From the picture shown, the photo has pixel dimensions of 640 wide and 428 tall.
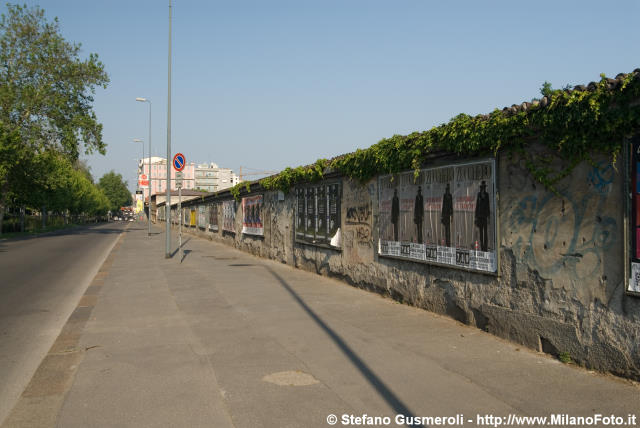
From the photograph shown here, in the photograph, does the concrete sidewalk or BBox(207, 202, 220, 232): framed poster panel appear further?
BBox(207, 202, 220, 232): framed poster panel

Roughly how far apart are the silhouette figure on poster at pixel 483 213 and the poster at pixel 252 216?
1202cm

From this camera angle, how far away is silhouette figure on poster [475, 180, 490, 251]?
255 inches

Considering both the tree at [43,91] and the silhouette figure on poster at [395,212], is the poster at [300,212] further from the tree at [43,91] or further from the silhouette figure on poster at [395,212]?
the tree at [43,91]

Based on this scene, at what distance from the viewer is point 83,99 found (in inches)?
1320

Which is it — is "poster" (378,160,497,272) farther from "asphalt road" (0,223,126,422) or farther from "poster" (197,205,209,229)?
"poster" (197,205,209,229)

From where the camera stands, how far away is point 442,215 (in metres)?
7.44

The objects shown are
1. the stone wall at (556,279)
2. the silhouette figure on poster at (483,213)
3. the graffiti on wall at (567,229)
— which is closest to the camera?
the stone wall at (556,279)

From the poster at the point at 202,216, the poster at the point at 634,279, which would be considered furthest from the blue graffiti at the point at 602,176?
the poster at the point at 202,216

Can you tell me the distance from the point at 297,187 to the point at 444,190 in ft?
24.3

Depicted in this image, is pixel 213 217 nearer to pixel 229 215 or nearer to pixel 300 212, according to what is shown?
pixel 229 215

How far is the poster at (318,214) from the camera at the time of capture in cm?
1149

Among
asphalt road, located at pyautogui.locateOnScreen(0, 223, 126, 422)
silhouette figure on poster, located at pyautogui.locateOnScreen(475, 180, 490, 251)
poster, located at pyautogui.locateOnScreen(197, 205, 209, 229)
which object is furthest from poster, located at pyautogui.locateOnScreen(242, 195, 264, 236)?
silhouette figure on poster, located at pyautogui.locateOnScreen(475, 180, 490, 251)

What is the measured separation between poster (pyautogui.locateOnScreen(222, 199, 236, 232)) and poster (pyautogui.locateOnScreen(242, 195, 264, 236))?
217 centimetres

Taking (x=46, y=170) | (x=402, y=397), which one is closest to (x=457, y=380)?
(x=402, y=397)
